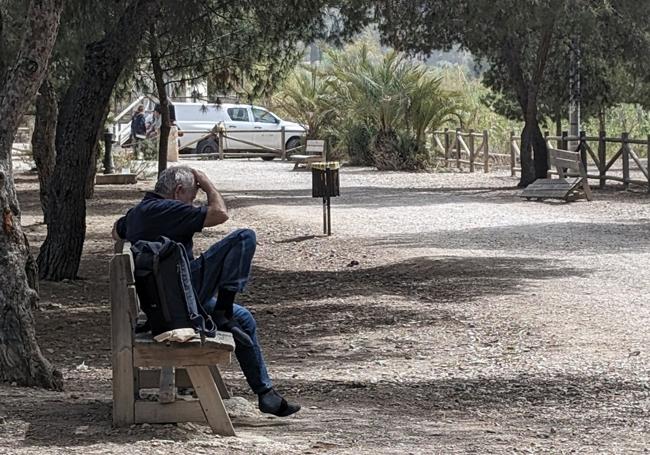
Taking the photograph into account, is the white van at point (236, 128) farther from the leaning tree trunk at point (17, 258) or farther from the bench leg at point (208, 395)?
the bench leg at point (208, 395)

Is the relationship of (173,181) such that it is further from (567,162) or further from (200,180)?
(567,162)

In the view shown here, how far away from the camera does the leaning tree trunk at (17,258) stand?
7.38 m

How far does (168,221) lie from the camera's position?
6773 millimetres

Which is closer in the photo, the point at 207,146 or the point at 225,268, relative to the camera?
the point at 225,268

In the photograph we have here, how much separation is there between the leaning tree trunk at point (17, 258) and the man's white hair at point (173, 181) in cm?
107

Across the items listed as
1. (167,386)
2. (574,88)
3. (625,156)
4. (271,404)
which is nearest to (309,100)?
(574,88)

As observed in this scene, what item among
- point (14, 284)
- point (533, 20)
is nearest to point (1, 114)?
point (14, 284)

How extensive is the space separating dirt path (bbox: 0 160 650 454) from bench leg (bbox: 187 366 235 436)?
0.37 feet

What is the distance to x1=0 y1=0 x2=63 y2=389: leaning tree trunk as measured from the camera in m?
7.38

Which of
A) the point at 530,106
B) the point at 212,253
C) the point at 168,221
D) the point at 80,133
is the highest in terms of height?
the point at 530,106

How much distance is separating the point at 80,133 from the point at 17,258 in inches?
248

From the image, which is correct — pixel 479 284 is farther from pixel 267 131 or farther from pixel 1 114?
pixel 267 131

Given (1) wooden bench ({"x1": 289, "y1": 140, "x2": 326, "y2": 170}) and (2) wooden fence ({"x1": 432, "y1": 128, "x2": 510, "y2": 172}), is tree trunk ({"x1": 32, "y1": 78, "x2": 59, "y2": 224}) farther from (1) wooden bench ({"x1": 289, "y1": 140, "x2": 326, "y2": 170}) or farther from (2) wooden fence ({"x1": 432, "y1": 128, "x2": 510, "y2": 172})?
(2) wooden fence ({"x1": 432, "y1": 128, "x2": 510, "y2": 172})

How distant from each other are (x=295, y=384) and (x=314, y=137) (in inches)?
1374
